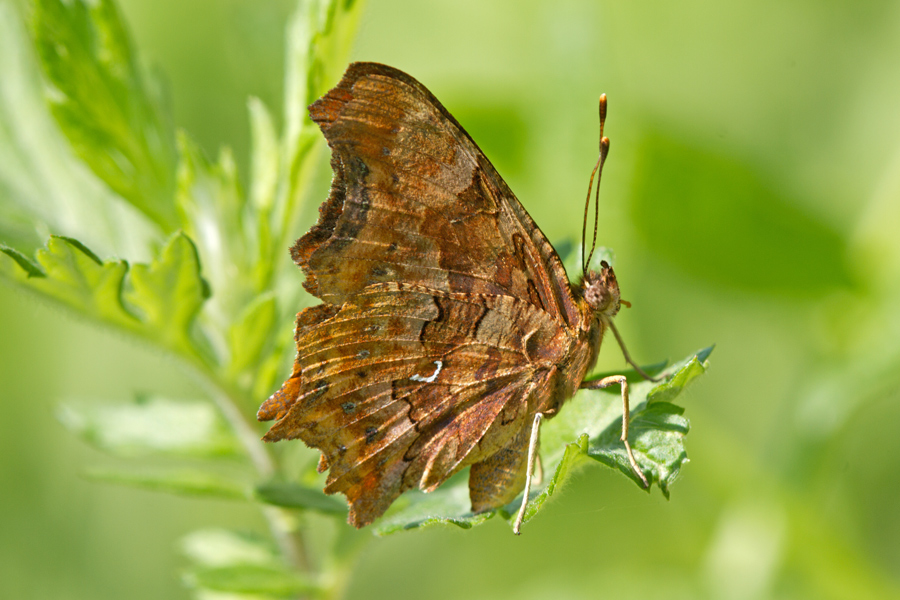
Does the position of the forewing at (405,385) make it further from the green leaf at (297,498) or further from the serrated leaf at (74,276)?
the serrated leaf at (74,276)

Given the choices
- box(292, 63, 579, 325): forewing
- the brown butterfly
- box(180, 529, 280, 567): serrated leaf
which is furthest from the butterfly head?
box(180, 529, 280, 567): serrated leaf

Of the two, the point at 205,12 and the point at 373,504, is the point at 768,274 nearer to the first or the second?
the point at 373,504

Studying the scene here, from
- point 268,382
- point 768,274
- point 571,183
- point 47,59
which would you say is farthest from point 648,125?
point 47,59

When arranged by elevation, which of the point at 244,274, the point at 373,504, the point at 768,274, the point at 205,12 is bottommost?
the point at 373,504

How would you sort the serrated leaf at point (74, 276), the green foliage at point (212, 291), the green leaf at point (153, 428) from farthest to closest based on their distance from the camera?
the green leaf at point (153, 428), the green foliage at point (212, 291), the serrated leaf at point (74, 276)

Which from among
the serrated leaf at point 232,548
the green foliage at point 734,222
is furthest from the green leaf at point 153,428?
the green foliage at point 734,222

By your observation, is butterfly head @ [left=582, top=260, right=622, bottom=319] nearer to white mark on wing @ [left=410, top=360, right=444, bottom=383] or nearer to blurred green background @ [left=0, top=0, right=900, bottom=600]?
white mark on wing @ [left=410, top=360, right=444, bottom=383]

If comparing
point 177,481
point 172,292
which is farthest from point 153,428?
point 172,292
